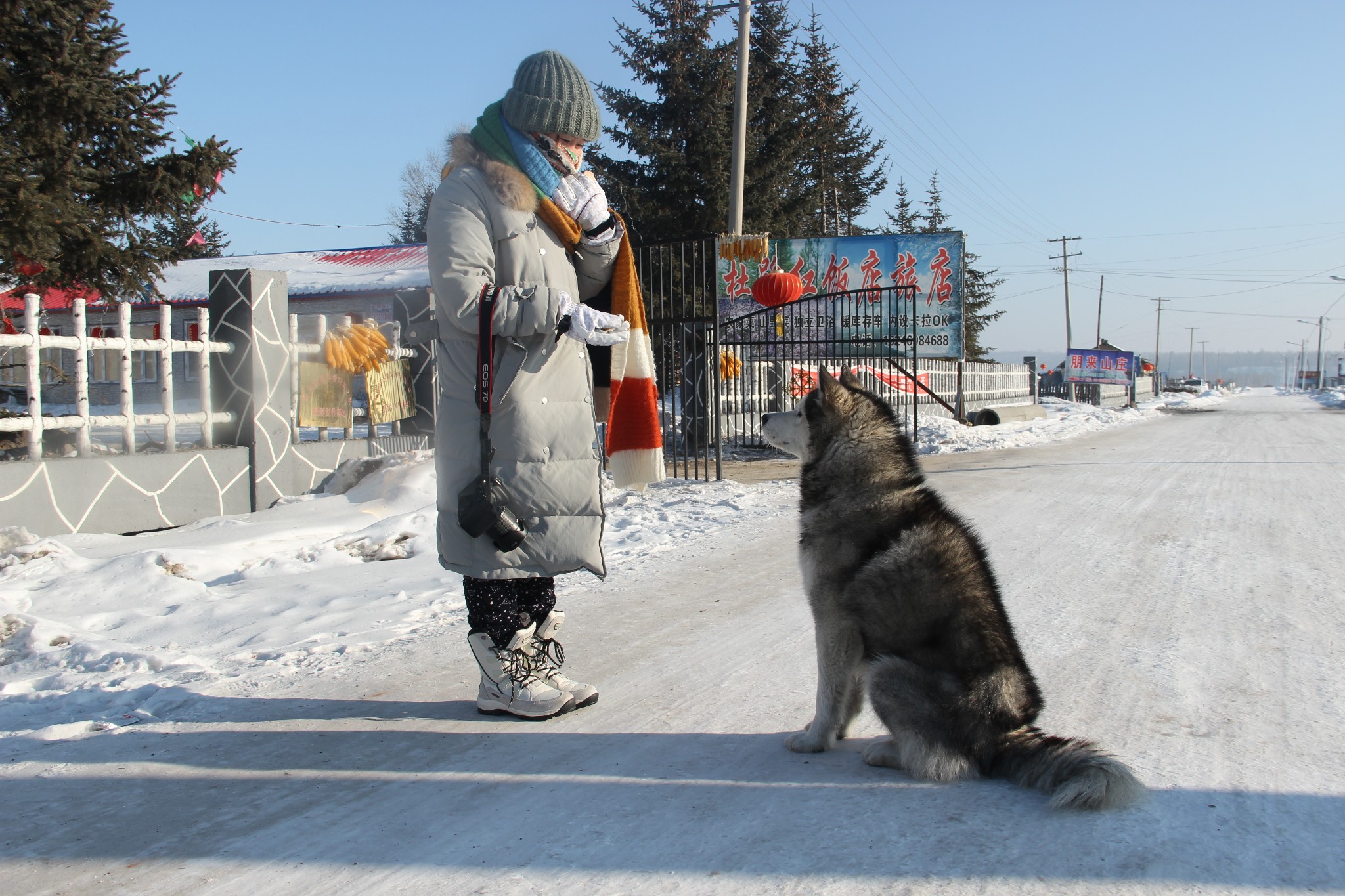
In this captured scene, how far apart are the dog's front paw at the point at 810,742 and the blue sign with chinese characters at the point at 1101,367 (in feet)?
139

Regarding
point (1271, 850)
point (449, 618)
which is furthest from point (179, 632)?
point (1271, 850)

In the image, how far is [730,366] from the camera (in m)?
16.5

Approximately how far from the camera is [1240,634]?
4188 millimetres

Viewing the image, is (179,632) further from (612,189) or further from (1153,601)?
(612,189)

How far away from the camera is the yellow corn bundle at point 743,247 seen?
17.0m

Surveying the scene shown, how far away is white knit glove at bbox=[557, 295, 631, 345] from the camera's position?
3.01 metres

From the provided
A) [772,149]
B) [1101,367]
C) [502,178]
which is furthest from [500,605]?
[1101,367]

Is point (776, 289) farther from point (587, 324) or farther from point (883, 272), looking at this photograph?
point (587, 324)

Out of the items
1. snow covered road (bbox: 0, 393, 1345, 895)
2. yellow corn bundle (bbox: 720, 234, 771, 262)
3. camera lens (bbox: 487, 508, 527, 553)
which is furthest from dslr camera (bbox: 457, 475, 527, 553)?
yellow corn bundle (bbox: 720, 234, 771, 262)

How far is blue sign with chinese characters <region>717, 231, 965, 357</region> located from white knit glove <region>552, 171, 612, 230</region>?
18.7m

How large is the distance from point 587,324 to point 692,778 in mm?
1518

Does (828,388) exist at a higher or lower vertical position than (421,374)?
lower

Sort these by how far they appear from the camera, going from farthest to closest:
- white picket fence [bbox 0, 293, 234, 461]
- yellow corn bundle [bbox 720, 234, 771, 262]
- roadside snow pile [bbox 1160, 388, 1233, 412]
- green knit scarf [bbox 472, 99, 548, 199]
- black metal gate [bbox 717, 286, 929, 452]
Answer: roadside snow pile [bbox 1160, 388, 1233, 412], yellow corn bundle [bbox 720, 234, 771, 262], black metal gate [bbox 717, 286, 929, 452], white picket fence [bbox 0, 293, 234, 461], green knit scarf [bbox 472, 99, 548, 199]

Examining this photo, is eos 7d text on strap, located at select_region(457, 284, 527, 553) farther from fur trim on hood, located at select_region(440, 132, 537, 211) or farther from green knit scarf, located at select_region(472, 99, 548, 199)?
green knit scarf, located at select_region(472, 99, 548, 199)
